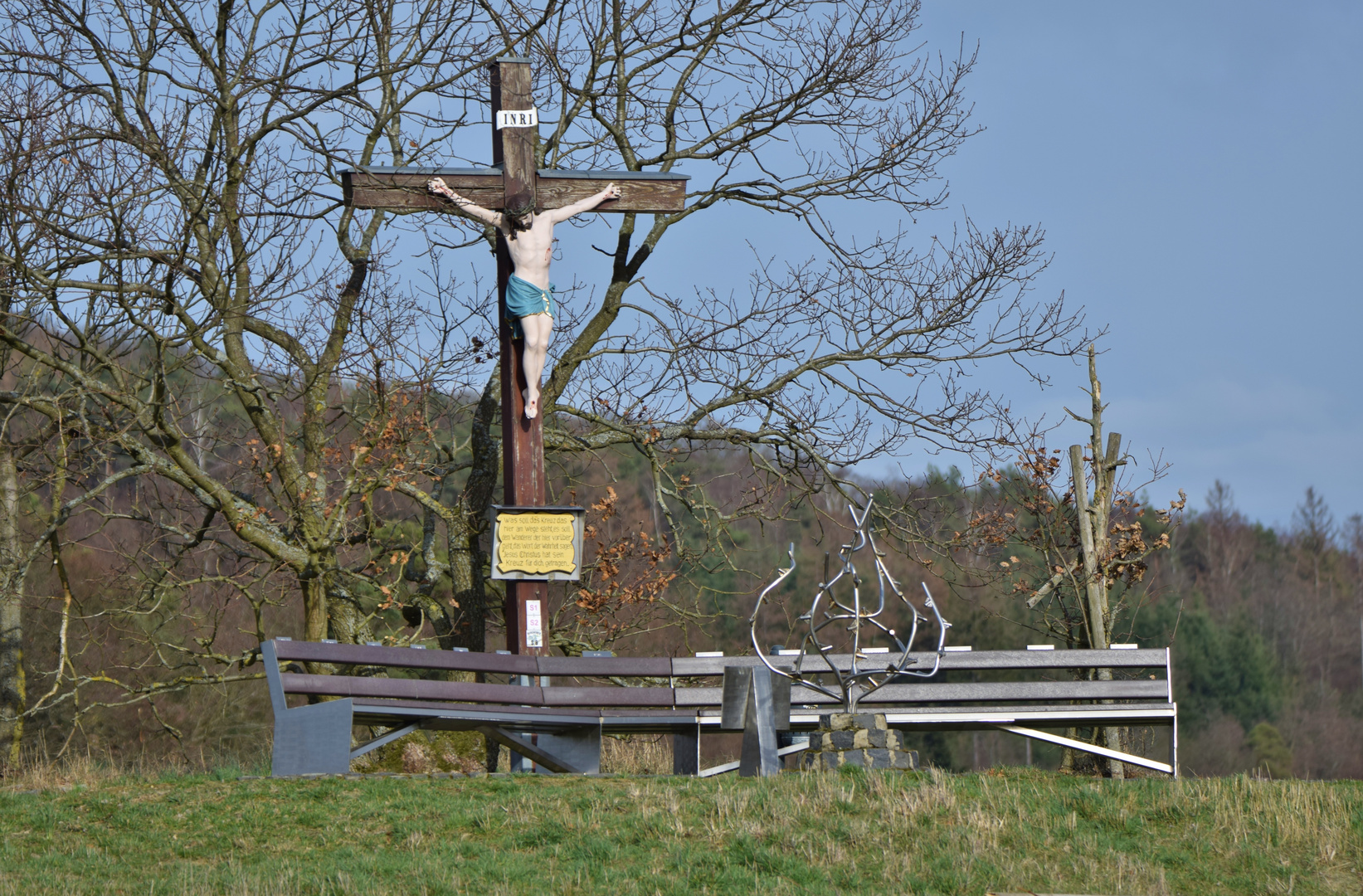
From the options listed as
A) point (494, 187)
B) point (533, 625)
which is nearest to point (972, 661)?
point (533, 625)

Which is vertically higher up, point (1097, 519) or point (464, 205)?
point (464, 205)

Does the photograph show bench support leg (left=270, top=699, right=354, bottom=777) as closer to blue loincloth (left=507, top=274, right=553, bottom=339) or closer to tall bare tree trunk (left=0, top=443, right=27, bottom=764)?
blue loincloth (left=507, top=274, right=553, bottom=339)

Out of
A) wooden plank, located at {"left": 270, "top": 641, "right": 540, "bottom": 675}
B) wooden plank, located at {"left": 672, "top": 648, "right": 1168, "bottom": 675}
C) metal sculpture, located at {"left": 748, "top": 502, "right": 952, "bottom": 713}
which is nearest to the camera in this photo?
wooden plank, located at {"left": 270, "top": 641, "right": 540, "bottom": 675}

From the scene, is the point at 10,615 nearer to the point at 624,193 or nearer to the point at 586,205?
the point at 586,205

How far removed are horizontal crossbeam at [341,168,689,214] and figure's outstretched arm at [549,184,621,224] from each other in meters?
0.05

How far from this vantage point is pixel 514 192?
33.2 feet

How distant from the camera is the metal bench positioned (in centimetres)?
763

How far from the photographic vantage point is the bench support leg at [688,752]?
8.65 m

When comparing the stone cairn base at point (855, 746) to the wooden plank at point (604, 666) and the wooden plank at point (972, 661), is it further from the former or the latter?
the wooden plank at point (604, 666)

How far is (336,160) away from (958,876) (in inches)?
293

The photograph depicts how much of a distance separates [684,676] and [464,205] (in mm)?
3776

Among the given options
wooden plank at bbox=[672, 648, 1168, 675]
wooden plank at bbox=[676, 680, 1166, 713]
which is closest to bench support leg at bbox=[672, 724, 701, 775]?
wooden plank at bbox=[676, 680, 1166, 713]

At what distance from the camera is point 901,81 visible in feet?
42.2

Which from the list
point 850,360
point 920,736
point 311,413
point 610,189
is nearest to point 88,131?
point 311,413
